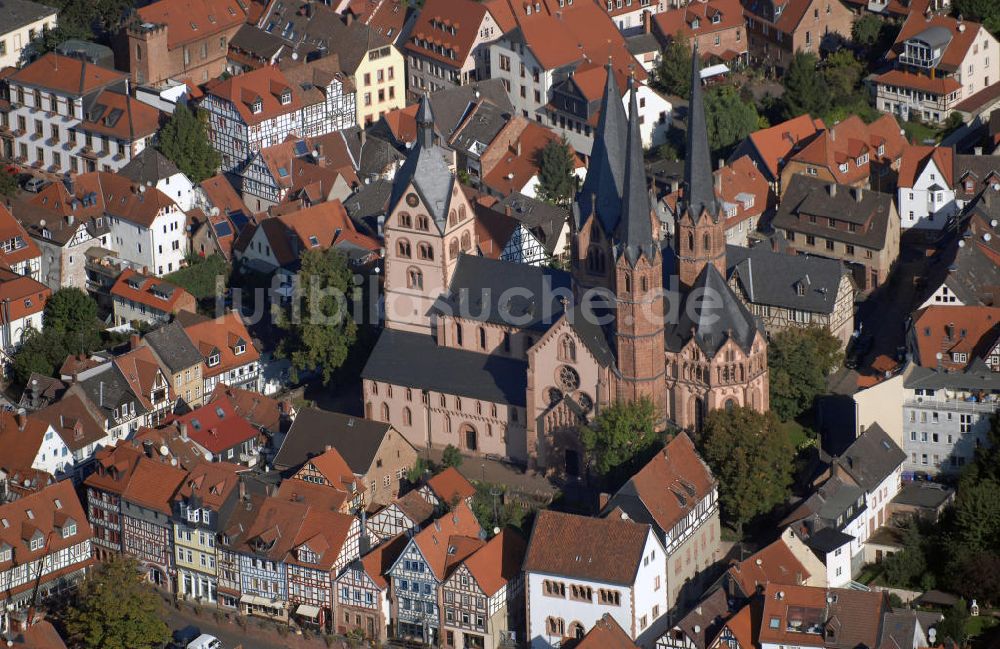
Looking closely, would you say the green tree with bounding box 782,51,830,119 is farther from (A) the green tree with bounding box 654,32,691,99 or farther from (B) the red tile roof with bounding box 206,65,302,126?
Result: (B) the red tile roof with bounding box 206,65,302,126

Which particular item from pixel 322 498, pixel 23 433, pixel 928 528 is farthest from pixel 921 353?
pixel 23 433

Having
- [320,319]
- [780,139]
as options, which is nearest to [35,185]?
[320,319]

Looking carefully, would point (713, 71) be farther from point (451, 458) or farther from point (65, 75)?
point (451, 458)

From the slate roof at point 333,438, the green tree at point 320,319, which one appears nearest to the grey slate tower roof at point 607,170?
the slate roof at point 333,438

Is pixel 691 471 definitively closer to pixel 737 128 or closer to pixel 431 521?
pixel 431 521

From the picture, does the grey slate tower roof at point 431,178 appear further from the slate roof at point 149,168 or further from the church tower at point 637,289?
the slate roof at point 149,168

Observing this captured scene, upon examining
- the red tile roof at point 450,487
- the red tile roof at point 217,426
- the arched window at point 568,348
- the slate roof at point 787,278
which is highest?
the arched window at point 568,348

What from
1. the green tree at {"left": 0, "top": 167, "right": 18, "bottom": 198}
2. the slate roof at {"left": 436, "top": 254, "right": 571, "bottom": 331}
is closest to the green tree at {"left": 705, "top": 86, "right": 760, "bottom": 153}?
the slate roof at {"left": 436, "top": 254, "right": 571, "bottom": 331}
